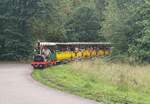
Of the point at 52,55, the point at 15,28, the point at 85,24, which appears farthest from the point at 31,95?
the point at 85,24

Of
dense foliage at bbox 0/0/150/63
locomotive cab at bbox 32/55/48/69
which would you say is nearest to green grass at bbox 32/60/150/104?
locomotive cab at bbox 32/55/48/69

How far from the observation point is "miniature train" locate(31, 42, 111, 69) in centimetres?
4103

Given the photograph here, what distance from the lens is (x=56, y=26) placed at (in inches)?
2346

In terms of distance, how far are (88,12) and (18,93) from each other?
5535 centimetres

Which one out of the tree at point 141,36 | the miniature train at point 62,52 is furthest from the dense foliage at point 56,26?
the miniature train at point 62,52

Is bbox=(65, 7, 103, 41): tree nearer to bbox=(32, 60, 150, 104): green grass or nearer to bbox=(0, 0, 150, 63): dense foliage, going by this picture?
bbox=(0, 0, 150, 63): dense foliage

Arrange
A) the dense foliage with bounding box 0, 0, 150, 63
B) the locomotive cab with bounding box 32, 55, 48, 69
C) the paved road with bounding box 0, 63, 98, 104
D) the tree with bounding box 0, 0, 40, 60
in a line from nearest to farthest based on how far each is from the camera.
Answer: the paved road with bounding box 0, 63, 98, 104, the locomotive cab with bounding box 32, 55, 48, 69, the dense foliage with bounding box 0, 0, 150, 63, the tree with bounding box 0, 0, 40, 60

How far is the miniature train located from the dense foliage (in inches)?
161

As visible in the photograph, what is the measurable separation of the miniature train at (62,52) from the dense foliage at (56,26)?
408 centimetres

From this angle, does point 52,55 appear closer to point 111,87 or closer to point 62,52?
point 62,52

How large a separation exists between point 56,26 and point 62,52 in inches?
421

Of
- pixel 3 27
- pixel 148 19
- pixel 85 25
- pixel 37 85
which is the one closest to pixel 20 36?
pixel 3 27

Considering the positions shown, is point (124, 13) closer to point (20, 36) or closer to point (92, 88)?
point (20, 36)

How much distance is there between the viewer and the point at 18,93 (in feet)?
71.8
